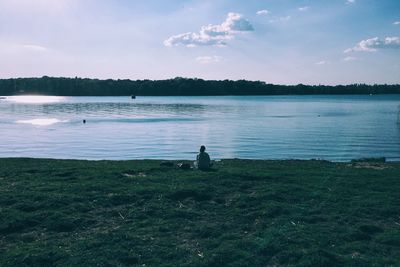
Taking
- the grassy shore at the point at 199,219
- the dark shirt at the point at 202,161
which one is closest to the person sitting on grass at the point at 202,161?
the dark shirt at the point at 202,161

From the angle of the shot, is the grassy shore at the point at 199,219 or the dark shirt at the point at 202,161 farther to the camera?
the dark shirt at the point at 202,161

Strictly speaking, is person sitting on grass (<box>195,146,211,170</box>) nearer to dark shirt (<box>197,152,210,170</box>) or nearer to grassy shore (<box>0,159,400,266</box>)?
dark shirt (<box>197,152,210,170</box>)

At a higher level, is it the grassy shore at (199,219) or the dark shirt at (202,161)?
the dark shirt at (202,161)

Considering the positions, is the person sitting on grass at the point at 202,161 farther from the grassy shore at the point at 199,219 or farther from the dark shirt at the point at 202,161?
the grassy shore at the point at 199,219

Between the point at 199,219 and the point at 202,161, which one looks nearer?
the point at 199,219

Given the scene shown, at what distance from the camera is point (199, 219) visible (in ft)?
42.3

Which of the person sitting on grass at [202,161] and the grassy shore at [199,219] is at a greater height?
the person sitting on grass at [202,161]

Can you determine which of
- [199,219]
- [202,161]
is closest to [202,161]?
[202,161]

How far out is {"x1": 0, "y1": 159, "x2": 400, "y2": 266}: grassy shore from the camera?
1012 cm

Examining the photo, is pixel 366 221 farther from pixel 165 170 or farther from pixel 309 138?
pixel 309 138

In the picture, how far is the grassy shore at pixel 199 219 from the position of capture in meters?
10.1

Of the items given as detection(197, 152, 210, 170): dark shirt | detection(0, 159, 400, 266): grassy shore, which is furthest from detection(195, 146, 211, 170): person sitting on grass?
detection(0, 159, 400, 266): grassy shore

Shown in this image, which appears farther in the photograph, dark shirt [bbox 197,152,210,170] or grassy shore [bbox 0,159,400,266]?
dark shirt [bbox 197,152,210,170]

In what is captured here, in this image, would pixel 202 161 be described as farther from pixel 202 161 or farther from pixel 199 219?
pixel 199 219
